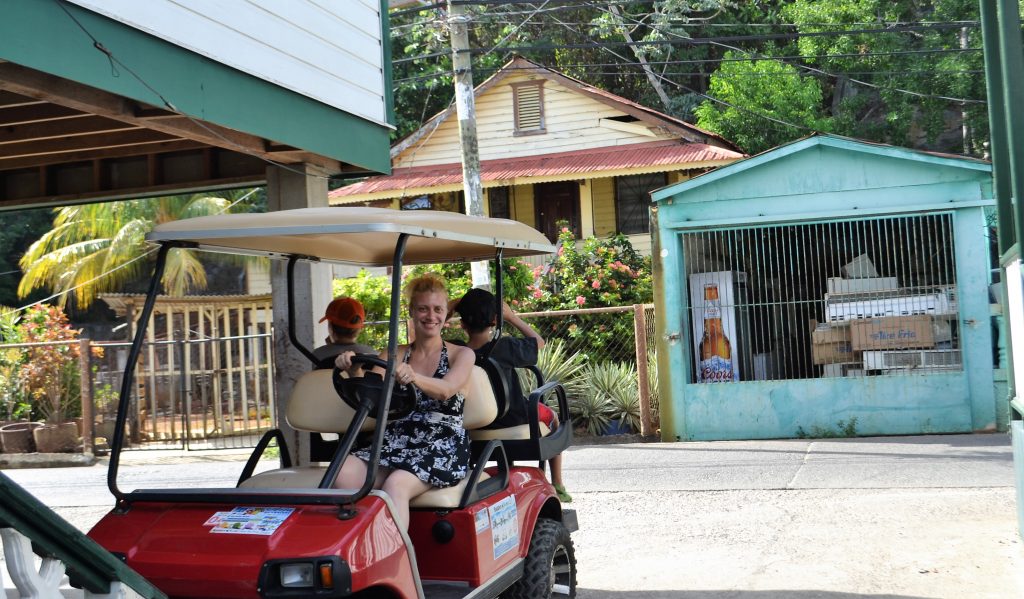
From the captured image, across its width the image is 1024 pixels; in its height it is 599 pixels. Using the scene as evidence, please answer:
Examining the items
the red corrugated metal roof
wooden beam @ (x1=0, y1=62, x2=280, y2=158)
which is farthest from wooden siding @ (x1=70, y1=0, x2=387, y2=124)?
the red corrugated metal roof

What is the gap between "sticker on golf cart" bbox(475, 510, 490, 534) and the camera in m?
4.76

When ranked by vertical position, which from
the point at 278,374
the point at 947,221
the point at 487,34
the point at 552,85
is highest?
the point at 487,34

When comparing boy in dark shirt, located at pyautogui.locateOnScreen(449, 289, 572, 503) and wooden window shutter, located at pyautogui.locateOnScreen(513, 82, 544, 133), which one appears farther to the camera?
wooden window shutter, located at pyautogui.locateOnScreen(513, 82, 544, 133)

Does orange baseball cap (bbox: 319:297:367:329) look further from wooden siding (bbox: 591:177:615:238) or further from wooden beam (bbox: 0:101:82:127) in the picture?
wooden siding (bbox: 591:177:615:238)

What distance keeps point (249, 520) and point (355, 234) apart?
1.58m

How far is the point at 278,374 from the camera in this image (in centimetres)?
782

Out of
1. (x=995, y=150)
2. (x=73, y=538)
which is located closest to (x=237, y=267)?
(x=995, y=150)

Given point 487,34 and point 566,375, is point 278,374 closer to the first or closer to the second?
point 566,375

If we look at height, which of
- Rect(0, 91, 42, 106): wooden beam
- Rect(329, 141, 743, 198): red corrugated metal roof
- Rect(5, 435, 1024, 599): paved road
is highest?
Rect(329, 141, 743, 198): red corrugated metal roof

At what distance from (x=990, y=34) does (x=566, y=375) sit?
310 inches

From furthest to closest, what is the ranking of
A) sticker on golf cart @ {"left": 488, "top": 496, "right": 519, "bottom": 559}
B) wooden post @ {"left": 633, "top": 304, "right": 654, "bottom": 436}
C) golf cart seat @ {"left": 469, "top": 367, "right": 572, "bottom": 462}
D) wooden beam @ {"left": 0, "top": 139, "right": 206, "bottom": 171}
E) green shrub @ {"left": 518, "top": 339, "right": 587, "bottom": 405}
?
green shrub @ {"left": 518, "top": 339, "right": 587, "bottom": 405} < wooden post @ {"left": 633, "top": 304, "right": 654, "bottom": 436} < wooden beam @ {"left": 0, "top": 139, "right": 206, "bottom": 171} < golf cart seat @ {"left": 469, "top": 367, "right": 572, "bottom": 462} < sticker on golf cart @ {"left": 488, "top": 496, "right": 519, "bottom": 559}

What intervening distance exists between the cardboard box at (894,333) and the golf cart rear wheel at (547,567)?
24.9 feet

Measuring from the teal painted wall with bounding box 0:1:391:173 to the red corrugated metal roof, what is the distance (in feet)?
47.7

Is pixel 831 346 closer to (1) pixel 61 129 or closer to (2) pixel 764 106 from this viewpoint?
(1) pixel 61 129
